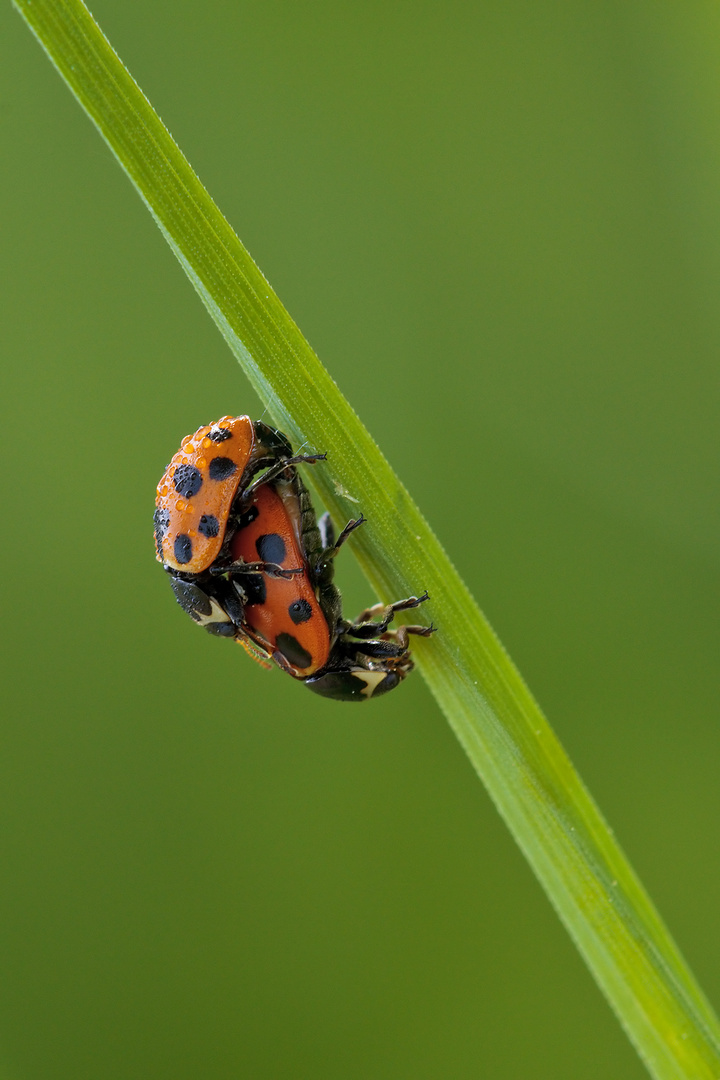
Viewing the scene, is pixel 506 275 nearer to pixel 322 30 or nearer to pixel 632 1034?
pixel 322 30

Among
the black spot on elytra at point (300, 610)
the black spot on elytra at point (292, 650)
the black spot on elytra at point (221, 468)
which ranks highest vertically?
the black spot on elytra at point (221, 468)

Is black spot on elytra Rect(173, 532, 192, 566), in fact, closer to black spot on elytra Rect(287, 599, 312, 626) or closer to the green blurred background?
black spot on elytra Rect(287, 599, 312, 626)

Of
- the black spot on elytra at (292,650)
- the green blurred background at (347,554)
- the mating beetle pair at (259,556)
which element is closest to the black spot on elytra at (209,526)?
the mating beetle pair at (259,556)

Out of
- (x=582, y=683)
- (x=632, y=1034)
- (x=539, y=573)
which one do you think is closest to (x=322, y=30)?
(x=539, y=573)

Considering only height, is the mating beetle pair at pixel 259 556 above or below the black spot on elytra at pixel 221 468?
below

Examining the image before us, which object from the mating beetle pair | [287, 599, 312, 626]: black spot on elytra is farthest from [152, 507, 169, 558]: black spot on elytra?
[287, 599, 312, 626]: black spot on elytra

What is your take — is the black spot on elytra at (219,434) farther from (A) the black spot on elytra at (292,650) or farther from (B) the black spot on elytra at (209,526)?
(A) the black spot on elytra at (292,650)
